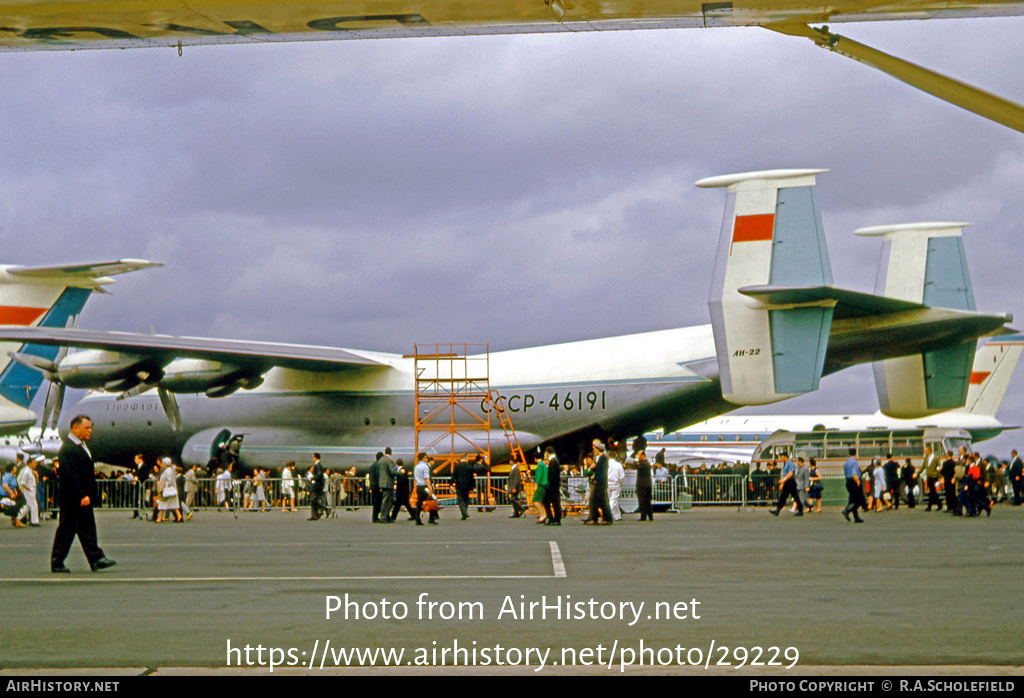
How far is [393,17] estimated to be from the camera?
5.54 meters

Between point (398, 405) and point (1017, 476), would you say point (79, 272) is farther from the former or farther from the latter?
point (1017, 476)

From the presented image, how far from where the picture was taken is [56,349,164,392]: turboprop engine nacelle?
97.8 feet

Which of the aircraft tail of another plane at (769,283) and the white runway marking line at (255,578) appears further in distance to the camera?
the aircraft tail of another plane at (769,283)

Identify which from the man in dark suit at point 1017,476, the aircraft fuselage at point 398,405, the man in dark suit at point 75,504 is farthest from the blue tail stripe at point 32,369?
the man in dark suit at point 1017,476

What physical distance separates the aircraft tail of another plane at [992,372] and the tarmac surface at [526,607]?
97.5 feet

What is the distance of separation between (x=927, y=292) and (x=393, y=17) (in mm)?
23370

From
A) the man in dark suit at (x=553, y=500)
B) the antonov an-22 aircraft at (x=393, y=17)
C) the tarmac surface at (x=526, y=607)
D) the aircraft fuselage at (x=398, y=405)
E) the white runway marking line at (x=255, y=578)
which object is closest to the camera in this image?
the antonov an-22 aircraft at (x=393, y=17)

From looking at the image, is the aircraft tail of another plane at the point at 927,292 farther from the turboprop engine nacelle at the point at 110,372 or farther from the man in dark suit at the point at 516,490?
the turboprop engine nacelle at the point at 110,372

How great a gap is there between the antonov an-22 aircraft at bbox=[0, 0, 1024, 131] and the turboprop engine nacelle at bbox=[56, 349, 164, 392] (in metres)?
25.2

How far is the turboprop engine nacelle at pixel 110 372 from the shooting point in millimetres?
29812

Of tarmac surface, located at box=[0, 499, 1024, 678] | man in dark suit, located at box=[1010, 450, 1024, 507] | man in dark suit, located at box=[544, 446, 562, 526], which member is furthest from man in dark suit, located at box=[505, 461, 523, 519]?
man in dark suit, located at box=[1010, 450, 1024, 507]

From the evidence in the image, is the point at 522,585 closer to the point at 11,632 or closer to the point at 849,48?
the point at 11,632
